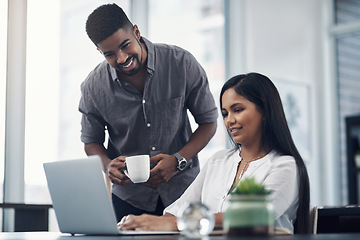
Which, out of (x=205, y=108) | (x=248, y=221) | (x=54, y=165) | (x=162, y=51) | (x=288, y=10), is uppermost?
(x=288, y=10)

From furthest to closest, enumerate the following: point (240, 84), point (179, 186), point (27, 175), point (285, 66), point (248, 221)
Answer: point (285, 66)
point (27, 175)
point (179, 186)
point (240, 84)
point (248, 221)

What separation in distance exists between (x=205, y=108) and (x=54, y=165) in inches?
37.6

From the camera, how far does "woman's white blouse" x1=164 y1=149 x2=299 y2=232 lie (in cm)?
157

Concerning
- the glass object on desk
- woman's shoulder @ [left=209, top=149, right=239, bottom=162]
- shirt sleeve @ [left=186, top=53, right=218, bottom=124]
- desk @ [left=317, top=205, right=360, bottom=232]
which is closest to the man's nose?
shirt sleeve @ [left=186, top=53, right=218, bottom=124]

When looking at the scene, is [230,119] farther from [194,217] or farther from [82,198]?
[194,217]

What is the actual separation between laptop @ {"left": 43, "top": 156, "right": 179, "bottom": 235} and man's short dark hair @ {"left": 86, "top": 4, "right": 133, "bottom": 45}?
0.75m

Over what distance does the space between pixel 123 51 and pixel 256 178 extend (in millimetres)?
766

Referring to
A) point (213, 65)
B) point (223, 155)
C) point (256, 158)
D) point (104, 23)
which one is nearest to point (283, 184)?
point (256, 158)

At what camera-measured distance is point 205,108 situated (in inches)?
91.0

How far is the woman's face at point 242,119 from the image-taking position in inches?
70.0

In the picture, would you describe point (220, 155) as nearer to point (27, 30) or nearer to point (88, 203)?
point (88, 203)

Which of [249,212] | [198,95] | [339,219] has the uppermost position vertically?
[198,95]

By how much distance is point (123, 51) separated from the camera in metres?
2.13

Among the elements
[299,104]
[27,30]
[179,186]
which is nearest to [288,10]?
Answer: [299,104]
